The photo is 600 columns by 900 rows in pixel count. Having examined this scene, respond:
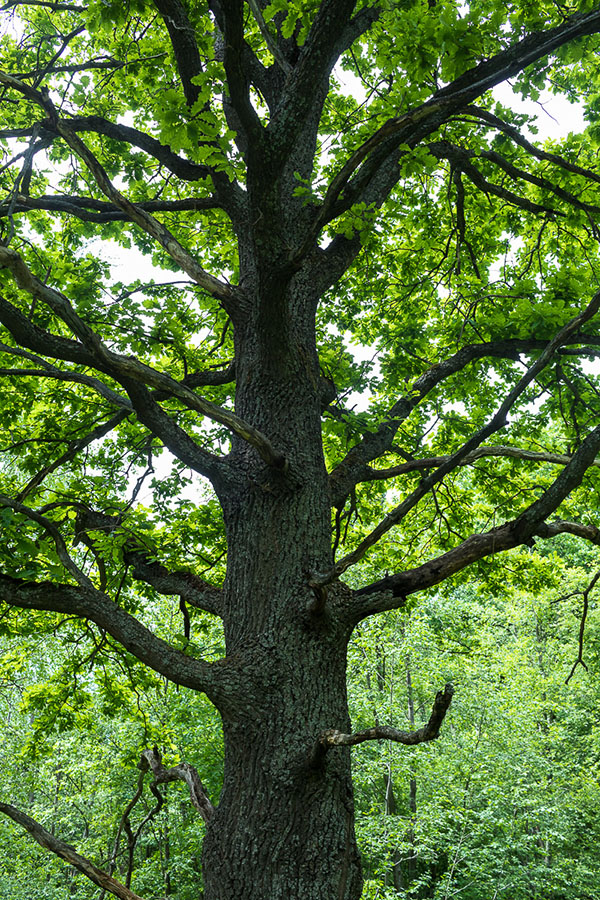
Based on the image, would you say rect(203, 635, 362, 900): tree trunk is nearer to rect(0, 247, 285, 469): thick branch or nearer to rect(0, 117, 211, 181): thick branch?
rect(0, 247, 285, 469): thick branch

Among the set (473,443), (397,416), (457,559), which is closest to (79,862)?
(457,559)

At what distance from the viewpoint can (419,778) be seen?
13711 mm

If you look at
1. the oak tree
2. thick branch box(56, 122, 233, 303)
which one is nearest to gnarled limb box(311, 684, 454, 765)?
the oak tree

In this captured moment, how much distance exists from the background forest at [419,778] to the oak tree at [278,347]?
266 inches

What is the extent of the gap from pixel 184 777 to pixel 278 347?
2181 mm

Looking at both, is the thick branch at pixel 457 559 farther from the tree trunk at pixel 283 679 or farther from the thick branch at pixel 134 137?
the thick branch at pixel 134 137

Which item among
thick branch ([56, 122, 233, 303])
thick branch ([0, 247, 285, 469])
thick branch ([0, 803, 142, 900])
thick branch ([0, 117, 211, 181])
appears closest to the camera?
thick branch ([0, 247, 285, 469])

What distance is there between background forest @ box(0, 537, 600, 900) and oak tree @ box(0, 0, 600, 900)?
22.2 ft

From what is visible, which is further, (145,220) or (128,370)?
(145,220)

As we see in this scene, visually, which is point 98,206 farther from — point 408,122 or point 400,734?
point 400,734

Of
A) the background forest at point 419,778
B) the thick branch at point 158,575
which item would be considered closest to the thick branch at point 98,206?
the thick branch at point 158,575

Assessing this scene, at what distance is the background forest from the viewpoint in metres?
12.2

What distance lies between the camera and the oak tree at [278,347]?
2570 mm

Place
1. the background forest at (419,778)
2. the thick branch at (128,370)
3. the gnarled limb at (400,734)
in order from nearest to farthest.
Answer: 1. the gnarled limb at (400,734)
2. the thick branch at (128,370)
3. the background forest at (419,778)
